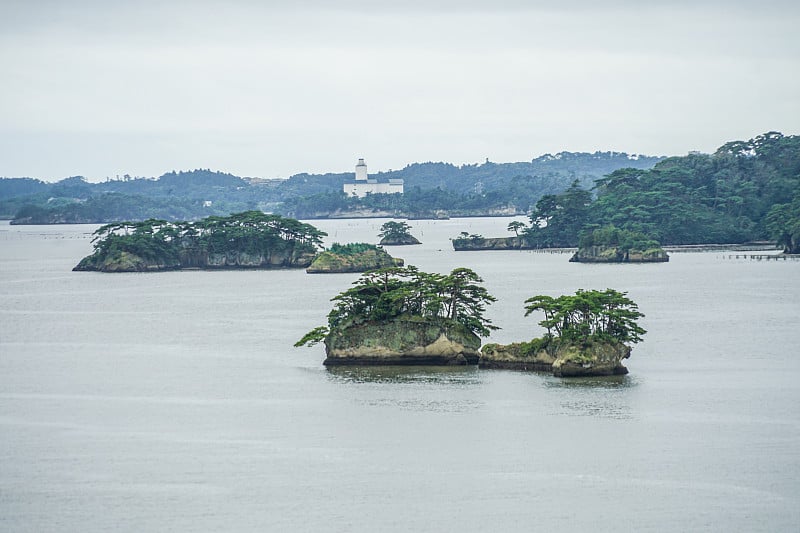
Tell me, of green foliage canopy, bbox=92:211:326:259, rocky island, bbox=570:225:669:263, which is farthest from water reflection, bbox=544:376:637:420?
rocky island, bbox=570:225:669:263

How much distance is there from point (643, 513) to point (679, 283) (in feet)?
179

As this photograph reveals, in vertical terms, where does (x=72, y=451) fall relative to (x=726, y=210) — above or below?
below

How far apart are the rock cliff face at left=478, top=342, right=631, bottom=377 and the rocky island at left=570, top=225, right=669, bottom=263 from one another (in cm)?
6349

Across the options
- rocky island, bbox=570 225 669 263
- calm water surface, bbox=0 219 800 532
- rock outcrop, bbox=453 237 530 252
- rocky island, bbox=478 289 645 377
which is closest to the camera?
calm water surface, bbox=0 219 800 532

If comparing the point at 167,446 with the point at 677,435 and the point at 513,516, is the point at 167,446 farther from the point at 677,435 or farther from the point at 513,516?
the point at 677,435

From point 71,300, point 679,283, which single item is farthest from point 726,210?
point 71,300

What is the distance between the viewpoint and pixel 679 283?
78062 mm

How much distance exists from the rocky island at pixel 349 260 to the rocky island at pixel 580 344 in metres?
52.5

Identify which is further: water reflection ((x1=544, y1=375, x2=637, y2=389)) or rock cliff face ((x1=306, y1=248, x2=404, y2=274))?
rock cliff face ((x1=306, y1=248, x2=404, y2=274))

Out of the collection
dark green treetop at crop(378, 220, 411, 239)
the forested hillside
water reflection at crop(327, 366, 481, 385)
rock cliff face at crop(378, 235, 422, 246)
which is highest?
the forested hillside

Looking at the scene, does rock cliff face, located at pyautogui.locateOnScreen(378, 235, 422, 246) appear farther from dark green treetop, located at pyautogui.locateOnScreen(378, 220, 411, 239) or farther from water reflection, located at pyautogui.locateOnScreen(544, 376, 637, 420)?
water reflection, located at pyautogui.locateOnScreen(544, 376, 637, 420)

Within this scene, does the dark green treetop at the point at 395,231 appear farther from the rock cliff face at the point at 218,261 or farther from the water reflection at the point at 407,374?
the water reflection at the point at 407,374

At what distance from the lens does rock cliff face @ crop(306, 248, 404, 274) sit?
94.5m

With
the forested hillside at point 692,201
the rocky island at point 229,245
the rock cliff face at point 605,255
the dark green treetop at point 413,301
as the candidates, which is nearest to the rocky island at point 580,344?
the dark green treetop at point 413,301
